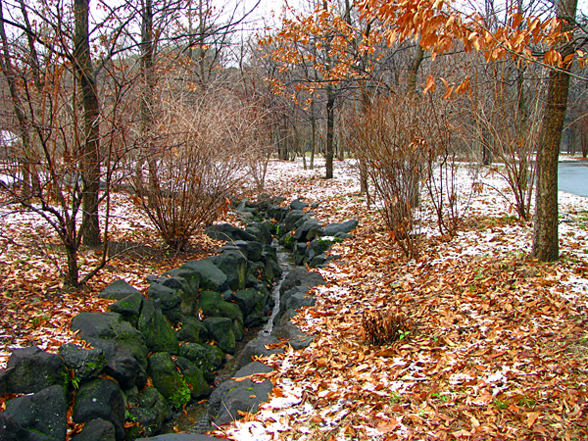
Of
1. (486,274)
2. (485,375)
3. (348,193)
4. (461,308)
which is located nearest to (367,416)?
(485,375)

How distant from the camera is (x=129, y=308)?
4.87 m

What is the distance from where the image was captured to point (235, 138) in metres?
7.52

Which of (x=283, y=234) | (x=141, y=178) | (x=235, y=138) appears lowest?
(x=283, y=234)

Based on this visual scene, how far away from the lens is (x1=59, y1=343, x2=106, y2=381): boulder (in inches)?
146

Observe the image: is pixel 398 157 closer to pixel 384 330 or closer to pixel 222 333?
pixel 384 330

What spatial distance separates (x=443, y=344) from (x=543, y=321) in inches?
40.3

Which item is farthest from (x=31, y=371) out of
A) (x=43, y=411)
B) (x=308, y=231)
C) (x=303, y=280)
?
(x=308, y=231)

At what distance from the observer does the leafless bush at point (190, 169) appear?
6.69 m

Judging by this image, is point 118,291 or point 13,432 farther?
point 118,291

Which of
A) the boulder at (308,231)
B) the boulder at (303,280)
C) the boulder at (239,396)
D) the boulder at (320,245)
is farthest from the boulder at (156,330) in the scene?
the boulder at (308,231)

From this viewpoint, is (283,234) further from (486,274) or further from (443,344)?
(443,344)

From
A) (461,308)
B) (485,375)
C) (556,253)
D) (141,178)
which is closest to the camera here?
(485,375)

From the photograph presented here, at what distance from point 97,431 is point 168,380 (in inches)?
48.0

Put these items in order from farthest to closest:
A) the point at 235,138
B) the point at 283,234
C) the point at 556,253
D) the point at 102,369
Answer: the point at 283,234 → the point at 235,138 → the point at 556,253 → the point at 102,369
